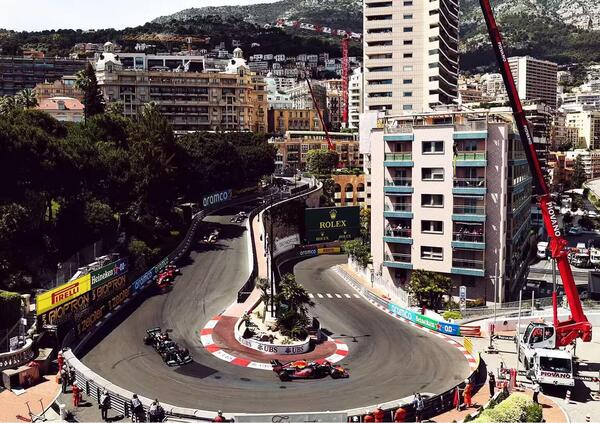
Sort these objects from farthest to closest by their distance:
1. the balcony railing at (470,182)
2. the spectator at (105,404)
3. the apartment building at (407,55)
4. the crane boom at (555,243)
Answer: the apartment building at (407,55), the balcony railing at (470,182), the crane boom at (555,243), the spectator at (105,404)

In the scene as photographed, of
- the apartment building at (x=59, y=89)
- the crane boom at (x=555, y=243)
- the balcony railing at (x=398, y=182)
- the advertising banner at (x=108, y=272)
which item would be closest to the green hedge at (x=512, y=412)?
the crane boom at (x=555, y=243)

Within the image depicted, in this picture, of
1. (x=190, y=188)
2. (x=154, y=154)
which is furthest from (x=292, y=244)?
(x=154, y=154)

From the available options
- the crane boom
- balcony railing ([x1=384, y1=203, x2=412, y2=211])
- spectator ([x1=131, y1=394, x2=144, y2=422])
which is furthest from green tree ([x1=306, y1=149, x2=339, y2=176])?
spectator ([x1=131, y1=394, x2=144, y2=422])

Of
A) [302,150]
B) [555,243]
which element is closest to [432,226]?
[555,243]

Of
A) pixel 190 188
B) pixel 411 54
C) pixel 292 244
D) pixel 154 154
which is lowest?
pixel 292 244

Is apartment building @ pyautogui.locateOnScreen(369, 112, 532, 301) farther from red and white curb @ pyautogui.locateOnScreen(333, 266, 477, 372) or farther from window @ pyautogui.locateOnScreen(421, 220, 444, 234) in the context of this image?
red and white curb @ pyautogui.locateOnScreen(333, 266, 477, 372)

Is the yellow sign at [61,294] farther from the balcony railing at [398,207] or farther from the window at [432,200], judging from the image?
the window at [432,200]

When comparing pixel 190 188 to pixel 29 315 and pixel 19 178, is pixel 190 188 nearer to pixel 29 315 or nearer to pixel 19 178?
pixel 19 178
